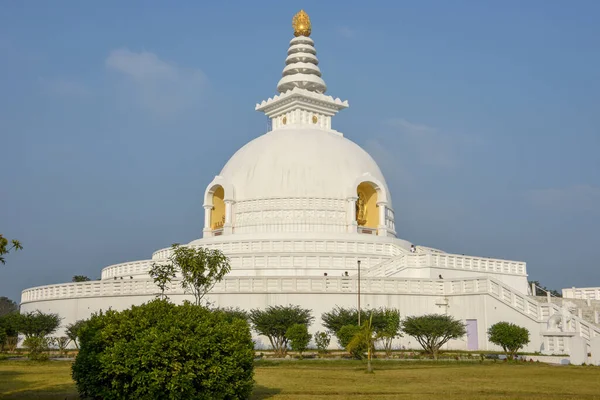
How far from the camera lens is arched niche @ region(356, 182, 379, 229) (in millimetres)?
40938

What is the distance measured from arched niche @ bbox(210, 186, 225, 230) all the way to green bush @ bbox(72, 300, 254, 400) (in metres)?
30.2

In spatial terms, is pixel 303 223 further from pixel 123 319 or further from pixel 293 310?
pixel 123 319

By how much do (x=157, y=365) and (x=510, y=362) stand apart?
14.5 m

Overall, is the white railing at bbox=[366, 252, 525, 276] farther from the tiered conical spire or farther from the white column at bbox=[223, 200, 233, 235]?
the tiered conical spire

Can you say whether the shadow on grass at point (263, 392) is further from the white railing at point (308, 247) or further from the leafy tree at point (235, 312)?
the white railing at point (308, 247)

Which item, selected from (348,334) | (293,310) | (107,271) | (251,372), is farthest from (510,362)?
(107,271)

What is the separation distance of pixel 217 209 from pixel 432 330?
835 inches

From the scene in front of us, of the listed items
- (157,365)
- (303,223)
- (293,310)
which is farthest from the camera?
(303,223)

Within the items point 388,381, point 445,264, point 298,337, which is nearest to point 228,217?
point 445,264

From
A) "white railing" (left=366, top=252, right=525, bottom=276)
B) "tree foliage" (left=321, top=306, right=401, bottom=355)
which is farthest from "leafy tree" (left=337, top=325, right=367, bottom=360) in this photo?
"white railing" (left=366, top=252, right=525, bottom=276)

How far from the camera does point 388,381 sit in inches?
638

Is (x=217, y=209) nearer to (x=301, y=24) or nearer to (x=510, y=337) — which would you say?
(x=301, y=24)

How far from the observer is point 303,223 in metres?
38.4

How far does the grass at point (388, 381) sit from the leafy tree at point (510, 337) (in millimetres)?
2228
